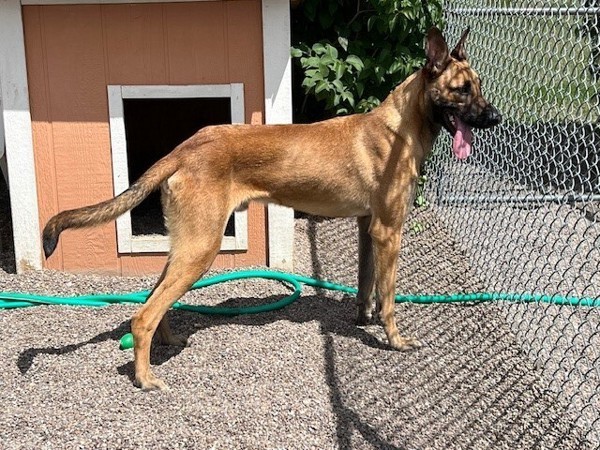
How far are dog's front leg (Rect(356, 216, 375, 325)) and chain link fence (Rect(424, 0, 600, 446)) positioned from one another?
2.98ft

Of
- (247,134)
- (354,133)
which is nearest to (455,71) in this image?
(354,133)

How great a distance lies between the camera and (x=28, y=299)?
4957mm

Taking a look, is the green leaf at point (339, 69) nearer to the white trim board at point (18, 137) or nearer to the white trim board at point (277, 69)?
the white trim board at point (277, 69)

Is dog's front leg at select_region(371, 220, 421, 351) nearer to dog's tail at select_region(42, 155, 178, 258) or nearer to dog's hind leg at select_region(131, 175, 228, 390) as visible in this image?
dog's hind leg at select_region(131, 175, 228, 390)

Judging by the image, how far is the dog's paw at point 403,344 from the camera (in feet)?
14.4

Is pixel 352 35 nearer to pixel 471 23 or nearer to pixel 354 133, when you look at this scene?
pixel 471 23

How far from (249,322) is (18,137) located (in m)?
2.16

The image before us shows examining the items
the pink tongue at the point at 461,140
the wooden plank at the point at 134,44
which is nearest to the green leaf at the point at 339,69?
the wooden plank at the point at 134,44

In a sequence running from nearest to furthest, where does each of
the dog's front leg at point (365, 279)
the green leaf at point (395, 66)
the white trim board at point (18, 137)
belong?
the dog's front leg at point (365, 279)
the white trim board at point (18, 137)
the green leaf at point (395, 66)

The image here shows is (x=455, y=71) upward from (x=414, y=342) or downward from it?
upward

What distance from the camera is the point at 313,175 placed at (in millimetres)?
4395

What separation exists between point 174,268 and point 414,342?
4.89 feet

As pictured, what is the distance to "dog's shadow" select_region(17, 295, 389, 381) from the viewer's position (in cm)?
432

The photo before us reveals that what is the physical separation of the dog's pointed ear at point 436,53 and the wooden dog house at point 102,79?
145 centimetres
